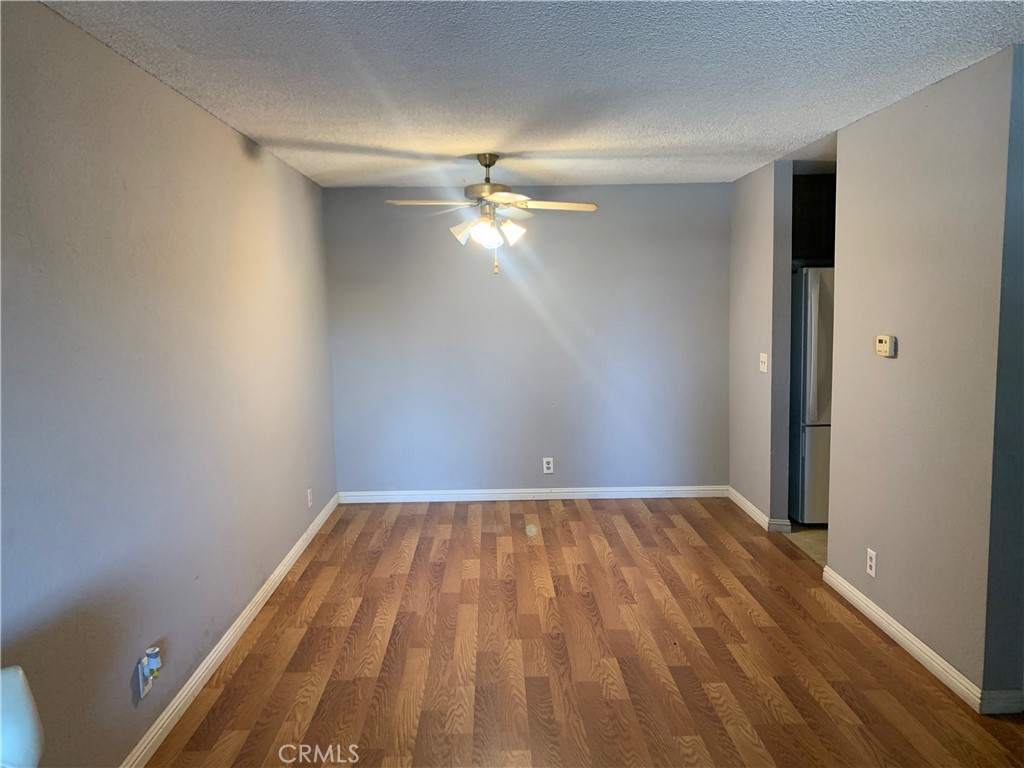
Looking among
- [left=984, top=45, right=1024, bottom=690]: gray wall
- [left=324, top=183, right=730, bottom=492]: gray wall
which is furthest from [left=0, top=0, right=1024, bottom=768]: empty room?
[left=324, top=183, right=730, bottom=492]: gray wall

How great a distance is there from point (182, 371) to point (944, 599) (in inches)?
122

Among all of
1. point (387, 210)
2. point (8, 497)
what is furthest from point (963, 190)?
point (387, 210)

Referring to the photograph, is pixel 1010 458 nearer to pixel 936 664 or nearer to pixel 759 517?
pixel 936 664

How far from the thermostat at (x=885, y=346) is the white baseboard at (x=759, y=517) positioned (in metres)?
1.69

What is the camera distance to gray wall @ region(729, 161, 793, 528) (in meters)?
4.02

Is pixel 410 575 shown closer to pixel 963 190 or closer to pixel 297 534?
pixel 297 534

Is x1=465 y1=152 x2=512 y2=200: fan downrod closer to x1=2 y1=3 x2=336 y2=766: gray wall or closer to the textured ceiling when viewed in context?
the textured ceiling

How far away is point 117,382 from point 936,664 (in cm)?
322

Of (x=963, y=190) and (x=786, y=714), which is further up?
(x=963, y=190)

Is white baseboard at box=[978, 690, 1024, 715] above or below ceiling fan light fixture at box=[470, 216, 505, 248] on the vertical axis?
below

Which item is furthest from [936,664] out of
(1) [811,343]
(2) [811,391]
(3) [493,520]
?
(3) [493,520]

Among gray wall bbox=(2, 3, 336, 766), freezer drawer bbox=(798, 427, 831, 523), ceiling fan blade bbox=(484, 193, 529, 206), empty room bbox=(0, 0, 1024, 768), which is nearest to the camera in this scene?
gray wall bbox=(2, 3, 336, 766)

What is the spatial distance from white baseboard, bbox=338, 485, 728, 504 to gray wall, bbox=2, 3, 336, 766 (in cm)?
164

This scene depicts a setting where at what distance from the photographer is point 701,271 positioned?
4.80 meters
